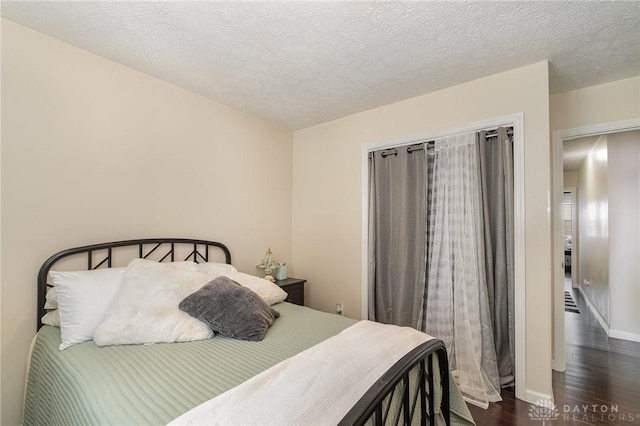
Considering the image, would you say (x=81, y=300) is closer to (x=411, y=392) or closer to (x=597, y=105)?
(x=411, y=392)

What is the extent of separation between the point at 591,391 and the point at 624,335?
6.19 feet

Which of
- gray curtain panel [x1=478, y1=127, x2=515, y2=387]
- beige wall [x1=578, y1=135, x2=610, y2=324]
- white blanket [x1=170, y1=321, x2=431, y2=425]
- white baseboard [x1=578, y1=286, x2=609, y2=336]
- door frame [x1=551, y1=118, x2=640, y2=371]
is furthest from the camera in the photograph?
beige wall [x1=578, y1=135, x2=610, y2=324]

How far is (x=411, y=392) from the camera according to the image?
4.23ft

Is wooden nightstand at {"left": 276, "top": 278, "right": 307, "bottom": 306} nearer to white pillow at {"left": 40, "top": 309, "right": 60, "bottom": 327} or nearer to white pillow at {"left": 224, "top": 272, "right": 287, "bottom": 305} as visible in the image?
white pillow at {"left": 224, "top": 272, "right": 287, "bottom": 305}

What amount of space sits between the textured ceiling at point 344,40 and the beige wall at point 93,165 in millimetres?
204

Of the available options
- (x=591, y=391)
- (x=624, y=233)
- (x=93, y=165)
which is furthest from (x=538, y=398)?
(x=93, y=165)

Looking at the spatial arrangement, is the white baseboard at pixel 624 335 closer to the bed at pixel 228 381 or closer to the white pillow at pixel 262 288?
the bed at pixel 228 381

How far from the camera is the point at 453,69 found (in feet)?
7.34

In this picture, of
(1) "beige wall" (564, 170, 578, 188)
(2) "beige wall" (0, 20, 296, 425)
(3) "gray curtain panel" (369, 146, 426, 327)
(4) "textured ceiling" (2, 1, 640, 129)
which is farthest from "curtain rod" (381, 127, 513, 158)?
(1) "beige wall" (564, 170, 578, 188)

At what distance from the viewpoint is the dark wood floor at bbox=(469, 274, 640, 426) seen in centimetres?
196

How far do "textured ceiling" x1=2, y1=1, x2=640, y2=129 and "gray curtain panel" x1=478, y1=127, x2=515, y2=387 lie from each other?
0.68m

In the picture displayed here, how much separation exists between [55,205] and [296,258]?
2.40 meters

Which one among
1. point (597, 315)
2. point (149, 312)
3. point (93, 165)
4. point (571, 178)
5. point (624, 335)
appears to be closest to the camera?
point (149, 312)

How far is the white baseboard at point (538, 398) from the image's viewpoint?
2068 millimetres
